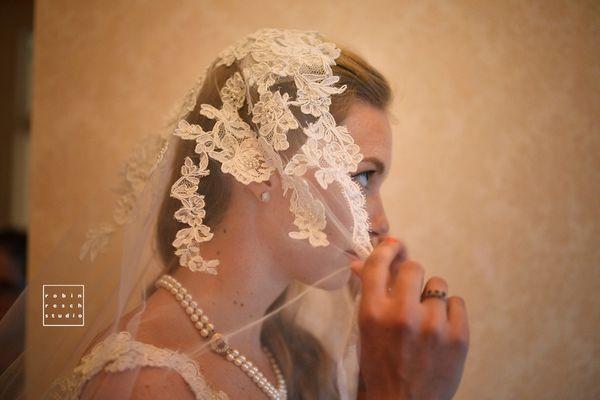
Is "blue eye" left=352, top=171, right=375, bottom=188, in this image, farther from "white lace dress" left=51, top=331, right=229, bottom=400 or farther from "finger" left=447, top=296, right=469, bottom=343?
"white lace dress" left=51, top=331, right=229, bottom=400

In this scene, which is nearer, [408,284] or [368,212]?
[408,284]

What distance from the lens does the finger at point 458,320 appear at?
0.58 meters

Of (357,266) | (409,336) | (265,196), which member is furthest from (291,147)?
(409,336)

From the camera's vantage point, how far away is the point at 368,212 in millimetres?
731

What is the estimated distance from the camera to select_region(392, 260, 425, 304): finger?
0.58 meters

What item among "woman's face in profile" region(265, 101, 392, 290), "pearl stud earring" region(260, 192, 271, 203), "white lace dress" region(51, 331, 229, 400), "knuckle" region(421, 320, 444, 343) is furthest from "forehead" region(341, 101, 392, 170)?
"white lace dress" region(51, 331, 229, 400)

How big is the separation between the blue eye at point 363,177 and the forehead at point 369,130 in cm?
3

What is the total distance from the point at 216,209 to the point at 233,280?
0.12 m

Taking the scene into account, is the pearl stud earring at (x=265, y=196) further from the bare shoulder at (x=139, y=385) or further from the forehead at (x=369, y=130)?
the bare shoulder at (x=139, y=385)

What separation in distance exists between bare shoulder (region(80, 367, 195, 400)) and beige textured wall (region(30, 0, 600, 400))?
552mm

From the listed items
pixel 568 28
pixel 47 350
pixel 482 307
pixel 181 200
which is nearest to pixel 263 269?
pixel 181 200

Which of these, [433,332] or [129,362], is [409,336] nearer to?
[433,332]

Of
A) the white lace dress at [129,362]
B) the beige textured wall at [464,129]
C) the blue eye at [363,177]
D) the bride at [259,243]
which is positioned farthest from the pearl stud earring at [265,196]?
the beige textured wall at [464,129]

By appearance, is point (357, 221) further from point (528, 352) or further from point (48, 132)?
point (48, 132)
